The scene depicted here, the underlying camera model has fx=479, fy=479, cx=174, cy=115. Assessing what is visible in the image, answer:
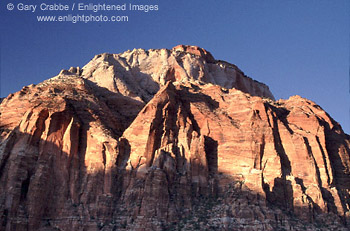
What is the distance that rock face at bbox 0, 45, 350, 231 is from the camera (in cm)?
6097

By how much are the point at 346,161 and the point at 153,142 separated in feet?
106

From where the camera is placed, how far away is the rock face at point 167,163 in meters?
61.0

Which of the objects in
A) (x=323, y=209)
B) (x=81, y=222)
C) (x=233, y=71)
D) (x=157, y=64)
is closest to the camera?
(x=81, y=222)

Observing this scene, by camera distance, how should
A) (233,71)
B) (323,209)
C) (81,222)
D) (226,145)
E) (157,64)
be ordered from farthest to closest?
(233,71) < (157,64) < (226,145) < (323,209) < (81,222)

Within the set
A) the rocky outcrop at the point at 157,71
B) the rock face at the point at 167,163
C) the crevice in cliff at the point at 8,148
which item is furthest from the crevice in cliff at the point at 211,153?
the crevice in cliff at the point at 8,148

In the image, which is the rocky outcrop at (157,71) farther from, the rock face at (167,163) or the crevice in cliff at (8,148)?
the crevice in cliff at (8,148)

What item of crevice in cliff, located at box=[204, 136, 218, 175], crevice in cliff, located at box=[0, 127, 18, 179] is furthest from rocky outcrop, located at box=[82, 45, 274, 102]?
crevice in cliff, located at box=[0, 127, 18, 179]

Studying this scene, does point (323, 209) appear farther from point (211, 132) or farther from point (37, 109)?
point (37, 109)

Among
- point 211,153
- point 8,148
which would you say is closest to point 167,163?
point 211,153

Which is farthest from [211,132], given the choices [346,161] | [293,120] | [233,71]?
[233,71]

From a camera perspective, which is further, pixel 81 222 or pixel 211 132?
pixel 211 132

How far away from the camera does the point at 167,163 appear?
65.3 metres

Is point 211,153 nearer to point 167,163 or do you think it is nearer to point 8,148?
point 167,163

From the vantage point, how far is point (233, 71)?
122m
